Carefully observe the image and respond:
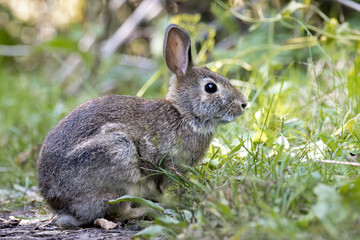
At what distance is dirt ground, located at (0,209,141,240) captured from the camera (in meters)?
3.46

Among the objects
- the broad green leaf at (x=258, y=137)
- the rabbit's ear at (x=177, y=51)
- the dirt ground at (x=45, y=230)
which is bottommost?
the dirt ground at (x=45, y=230)

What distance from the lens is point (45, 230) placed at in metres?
3.76

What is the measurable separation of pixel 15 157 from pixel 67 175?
244cm

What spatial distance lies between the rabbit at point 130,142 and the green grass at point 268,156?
0.89 ft

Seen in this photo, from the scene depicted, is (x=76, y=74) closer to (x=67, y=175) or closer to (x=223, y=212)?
(x=67, y=175)

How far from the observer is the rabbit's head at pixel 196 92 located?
4547 mm

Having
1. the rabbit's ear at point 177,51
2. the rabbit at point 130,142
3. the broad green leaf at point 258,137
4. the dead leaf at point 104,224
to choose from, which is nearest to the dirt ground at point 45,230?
the dead leaf at point 104,224

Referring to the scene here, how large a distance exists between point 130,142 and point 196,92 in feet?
3.14

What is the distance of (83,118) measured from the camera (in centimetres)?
410

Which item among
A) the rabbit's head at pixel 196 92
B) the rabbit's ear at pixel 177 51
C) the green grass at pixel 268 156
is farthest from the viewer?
the rabbit's ear at pixel 177 51

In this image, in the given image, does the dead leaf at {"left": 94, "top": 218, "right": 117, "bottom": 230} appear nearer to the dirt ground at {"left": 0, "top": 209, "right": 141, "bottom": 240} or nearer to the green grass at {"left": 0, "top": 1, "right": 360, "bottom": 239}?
the dirt ground at {"left": 0, "top": 209, "right": 141, "bottom": 240}

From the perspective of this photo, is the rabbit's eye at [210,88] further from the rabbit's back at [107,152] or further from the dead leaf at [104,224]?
the dead leaf at [104,224]

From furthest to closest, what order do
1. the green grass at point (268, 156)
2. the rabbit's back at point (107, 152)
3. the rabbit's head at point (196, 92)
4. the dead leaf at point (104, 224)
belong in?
the rabbit's head at point (196, 92)
the rabbit's back at point (107, 152)
the dead leaf at point (104, 224)
the green grass at point (268, 156)

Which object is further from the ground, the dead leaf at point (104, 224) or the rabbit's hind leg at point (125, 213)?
the rabbit's hind leg at point (125, 213)
